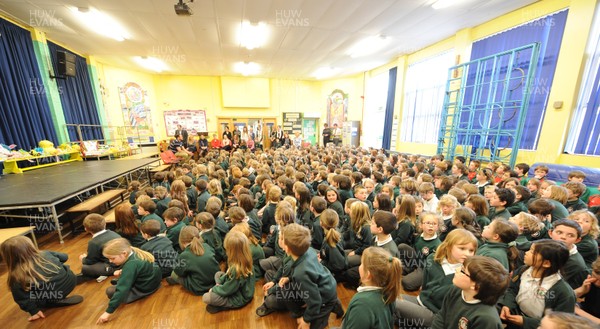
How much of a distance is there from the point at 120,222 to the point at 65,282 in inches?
26.8

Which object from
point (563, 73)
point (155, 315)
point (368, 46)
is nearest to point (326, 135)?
point (368, 46)

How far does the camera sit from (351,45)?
646 centimetres

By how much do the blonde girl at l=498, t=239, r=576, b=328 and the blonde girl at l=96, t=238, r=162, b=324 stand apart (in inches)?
116

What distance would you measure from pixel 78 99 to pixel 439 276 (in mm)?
9795

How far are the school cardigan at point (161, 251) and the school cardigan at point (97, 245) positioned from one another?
37 centimetres

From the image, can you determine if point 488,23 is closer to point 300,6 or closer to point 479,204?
point 300,6

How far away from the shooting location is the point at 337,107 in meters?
11.7

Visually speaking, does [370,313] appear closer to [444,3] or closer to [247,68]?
[444,3]

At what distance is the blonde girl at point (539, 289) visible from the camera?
1.26 metres

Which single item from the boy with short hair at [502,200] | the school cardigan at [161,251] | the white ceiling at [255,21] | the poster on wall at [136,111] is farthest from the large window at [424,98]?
the poster on wall at [136,111]

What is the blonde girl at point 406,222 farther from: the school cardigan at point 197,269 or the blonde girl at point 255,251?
the school cardigan at point 197,269

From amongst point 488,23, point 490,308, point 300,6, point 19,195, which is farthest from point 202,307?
point 488,23

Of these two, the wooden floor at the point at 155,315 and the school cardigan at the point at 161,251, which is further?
the school cardigan at the point at 161,251

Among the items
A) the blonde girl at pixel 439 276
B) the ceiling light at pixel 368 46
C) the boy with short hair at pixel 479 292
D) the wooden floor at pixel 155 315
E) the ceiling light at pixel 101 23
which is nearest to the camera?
the boy with short hair at pixel 479 292
